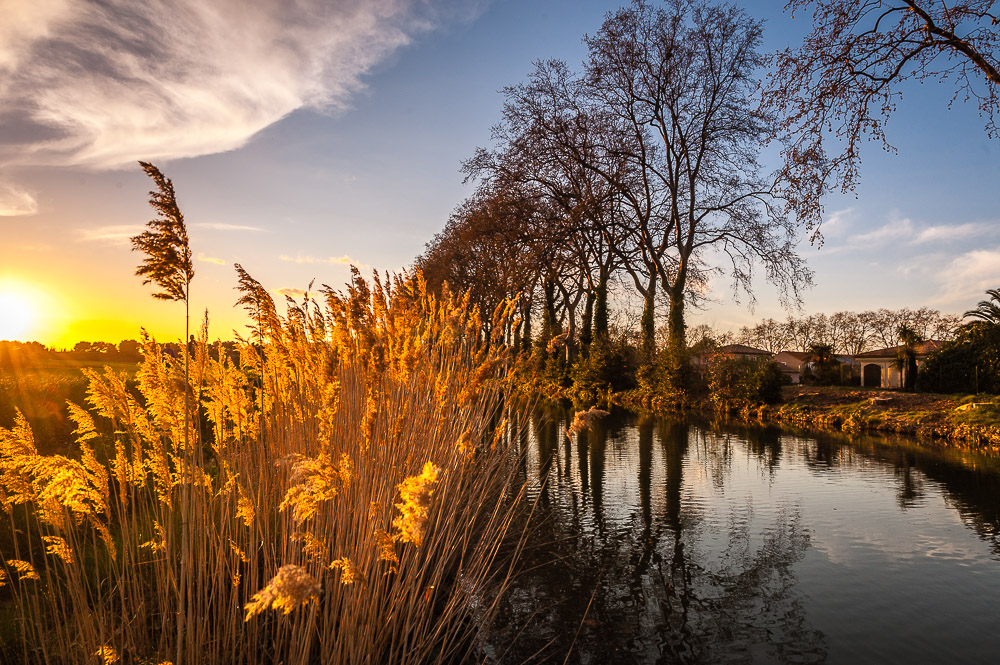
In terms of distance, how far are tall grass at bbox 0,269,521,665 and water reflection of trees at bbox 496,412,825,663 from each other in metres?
0.50

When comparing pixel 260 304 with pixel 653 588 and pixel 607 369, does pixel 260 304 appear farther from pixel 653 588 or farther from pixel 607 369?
pixel 607 369

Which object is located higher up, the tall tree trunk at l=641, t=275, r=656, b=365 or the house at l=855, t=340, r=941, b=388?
the tall tree trunk at l=641, t=275, r=656, b=365

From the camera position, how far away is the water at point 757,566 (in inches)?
123

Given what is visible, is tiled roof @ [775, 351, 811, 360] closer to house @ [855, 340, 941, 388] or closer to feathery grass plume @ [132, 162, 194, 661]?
house @ [855, 340, 941, 388]

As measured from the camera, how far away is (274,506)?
2875 mm

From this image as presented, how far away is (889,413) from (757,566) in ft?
36.9

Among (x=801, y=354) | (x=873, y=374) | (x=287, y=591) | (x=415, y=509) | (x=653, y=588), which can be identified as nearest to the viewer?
(x=287, y=591)

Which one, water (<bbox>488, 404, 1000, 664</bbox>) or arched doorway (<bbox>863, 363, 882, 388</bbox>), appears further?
arched doorway (<bbox>863, 363, 882, 388</bbox>)

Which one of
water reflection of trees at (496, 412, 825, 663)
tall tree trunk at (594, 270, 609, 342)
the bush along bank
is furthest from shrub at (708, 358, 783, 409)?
water reflection of trees at (496, 412, 825, 663)

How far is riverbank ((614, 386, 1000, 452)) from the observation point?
11.0 metres

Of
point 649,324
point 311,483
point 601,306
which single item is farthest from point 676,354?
point 311,483

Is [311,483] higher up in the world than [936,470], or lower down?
higher up

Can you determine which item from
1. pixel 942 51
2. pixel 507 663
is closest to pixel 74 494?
pixel 507 663

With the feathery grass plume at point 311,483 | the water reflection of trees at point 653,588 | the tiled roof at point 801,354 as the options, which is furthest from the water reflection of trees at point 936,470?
the tiled roof at point 801,354
